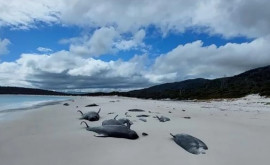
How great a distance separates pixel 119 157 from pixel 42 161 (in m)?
1.98

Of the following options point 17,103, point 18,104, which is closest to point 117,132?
point 18,104

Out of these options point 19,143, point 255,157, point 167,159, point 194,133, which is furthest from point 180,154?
point 19,143

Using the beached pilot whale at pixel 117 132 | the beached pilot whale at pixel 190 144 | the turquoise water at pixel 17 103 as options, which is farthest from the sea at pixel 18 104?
the beached pilot whale at pixel 190 144

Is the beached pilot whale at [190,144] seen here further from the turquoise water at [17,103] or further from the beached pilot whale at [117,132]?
the turquoise water at [17,103]

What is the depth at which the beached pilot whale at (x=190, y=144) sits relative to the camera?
28.5 feet

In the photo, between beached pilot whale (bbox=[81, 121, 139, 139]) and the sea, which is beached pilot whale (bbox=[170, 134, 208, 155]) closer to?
beached pilot whale (bbox=[81, 121, 139, 139])

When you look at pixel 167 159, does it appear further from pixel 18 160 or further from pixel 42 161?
pixel 18 160

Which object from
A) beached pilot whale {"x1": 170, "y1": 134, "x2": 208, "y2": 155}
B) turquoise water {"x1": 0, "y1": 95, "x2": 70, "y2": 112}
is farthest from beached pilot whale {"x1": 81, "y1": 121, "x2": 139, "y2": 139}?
turquoise water {"x1": 0, "y1": 95, "x2": 70, "y2": 112}

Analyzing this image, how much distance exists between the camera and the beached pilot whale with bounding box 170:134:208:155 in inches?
342

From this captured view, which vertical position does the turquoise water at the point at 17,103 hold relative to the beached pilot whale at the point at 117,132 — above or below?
above

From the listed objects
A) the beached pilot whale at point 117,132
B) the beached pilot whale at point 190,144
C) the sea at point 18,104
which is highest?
the sea at point 18,104

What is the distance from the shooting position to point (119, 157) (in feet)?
26.1

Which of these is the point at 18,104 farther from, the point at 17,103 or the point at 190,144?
the point at 190,144

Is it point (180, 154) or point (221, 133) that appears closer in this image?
point (180, 154)
